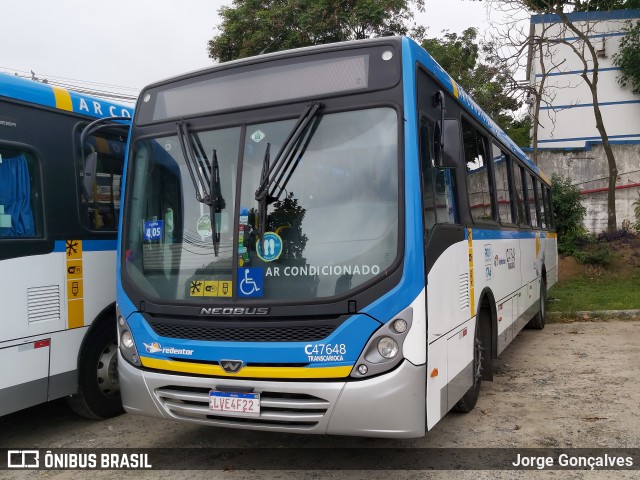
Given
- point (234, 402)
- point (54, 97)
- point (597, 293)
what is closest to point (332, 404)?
Result: point (234, 402)

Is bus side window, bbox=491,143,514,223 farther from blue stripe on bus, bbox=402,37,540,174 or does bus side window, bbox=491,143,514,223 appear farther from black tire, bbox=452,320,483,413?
black tire, bbox=452,320,483,413

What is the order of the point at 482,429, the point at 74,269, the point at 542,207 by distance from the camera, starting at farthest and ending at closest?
the point at 542,207, the point at 74,269, the point at 482,429

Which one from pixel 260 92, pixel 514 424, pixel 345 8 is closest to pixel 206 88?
pixel 260 92

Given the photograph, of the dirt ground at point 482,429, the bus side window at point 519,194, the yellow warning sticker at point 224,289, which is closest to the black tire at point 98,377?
the dirt ground at point 482,429

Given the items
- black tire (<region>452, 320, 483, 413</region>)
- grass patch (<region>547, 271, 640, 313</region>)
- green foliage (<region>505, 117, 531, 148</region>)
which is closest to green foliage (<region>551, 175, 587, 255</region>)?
grass patch (<region>547, 271, 640, 313</region>)

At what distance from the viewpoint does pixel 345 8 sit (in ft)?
60.4

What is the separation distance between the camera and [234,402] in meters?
3.89

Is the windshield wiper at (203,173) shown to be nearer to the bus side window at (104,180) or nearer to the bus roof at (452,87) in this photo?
the bus side window at (104,180)

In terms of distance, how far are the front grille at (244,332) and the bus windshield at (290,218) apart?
194 mm

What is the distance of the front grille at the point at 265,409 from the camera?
3.77 metres

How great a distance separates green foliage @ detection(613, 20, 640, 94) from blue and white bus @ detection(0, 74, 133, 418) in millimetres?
23163

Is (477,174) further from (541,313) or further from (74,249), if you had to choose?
(541,313)

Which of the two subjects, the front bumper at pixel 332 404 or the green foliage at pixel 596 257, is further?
the green foliage at pixel 596 257

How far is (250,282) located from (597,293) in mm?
11021
